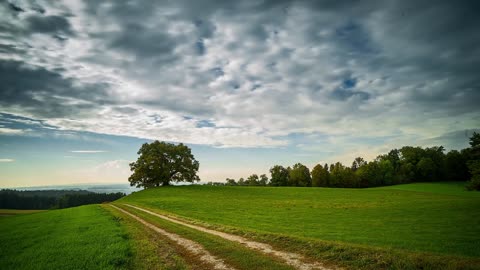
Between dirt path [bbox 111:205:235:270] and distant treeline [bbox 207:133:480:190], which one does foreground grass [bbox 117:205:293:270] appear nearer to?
dirt path [bbox 111:205:235:270]

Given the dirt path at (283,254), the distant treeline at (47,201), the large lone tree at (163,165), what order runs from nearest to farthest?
the dirt path at (283,254) → the large lone tree at (163,165) → the distant treeline at (47,201)

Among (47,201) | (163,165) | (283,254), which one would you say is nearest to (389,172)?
(163,165)

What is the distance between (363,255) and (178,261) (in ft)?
26.0

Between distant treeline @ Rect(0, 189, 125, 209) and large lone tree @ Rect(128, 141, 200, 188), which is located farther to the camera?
distant treeline @ Rect(0, 189, 125, 209)

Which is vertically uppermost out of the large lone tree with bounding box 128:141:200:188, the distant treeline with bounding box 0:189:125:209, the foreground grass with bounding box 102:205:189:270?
the large lone tree with bounding box 128:141:200:188

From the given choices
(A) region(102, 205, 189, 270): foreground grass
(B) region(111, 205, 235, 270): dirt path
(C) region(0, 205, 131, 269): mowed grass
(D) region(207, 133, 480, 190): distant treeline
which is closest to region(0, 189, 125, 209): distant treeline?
(D) region(207, 133, 480, 190): distant treeline

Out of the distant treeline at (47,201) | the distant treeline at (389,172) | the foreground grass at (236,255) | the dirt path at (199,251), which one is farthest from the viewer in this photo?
the distant treeline at (47,201)

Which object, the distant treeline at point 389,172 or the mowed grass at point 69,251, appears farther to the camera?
the distant treeline at point 389,172

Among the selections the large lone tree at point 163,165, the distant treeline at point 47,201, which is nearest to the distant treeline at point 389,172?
the large lone tree at point 163,165

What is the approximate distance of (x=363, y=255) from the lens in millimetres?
10141

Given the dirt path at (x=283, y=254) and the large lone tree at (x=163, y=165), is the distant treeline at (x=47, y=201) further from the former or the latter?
the dirt path at (x=283, y=254)

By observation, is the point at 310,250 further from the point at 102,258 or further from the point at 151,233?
the point at 151,233

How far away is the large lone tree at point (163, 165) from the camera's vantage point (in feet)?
230

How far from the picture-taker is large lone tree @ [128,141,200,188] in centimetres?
7012
